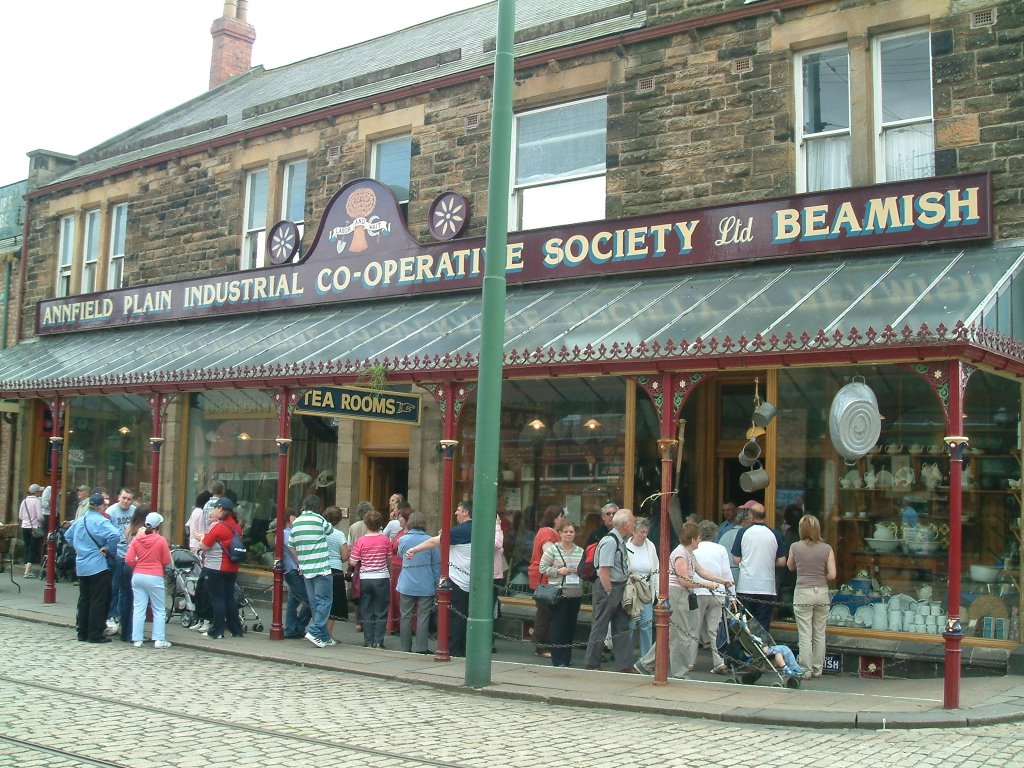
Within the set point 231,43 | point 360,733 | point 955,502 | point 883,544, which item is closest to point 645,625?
point 883,544

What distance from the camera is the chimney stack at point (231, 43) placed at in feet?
90.6

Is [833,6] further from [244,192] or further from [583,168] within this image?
[244,192]

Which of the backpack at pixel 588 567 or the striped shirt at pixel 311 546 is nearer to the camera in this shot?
the backpack at pixel 588 567

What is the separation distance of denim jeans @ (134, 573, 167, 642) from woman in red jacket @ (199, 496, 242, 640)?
2.20ft

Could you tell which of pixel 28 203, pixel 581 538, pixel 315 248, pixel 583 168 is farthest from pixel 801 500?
pixel 28 203

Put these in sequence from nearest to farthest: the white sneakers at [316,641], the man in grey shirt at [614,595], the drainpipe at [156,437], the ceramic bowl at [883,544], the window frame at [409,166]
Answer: the man in grey shirt at [614,595], the ceramic bowl at [883,544], the white sneakers at [316,641], the drainpipe at [156,437], the window frame at [409,166]

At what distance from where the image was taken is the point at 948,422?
934cm

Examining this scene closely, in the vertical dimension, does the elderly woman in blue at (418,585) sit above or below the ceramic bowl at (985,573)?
below

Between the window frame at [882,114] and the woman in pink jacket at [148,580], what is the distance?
9229 millimetres

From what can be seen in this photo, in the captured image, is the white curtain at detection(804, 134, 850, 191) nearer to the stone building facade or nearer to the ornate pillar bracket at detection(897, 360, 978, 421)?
the stone building facade

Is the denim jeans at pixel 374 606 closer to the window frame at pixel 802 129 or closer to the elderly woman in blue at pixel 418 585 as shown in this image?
the elderly woman in blue at pixel 418 585

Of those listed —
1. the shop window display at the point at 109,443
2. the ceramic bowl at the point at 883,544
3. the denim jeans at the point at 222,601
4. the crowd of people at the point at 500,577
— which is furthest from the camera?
the shop window display at the point at 109,443

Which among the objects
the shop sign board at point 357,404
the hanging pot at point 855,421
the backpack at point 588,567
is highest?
the shop sign board at point 357,404

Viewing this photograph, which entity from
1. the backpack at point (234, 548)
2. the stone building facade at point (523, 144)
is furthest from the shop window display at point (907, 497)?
the backpack at point (234, 548)
